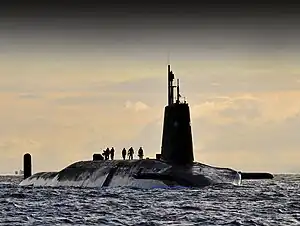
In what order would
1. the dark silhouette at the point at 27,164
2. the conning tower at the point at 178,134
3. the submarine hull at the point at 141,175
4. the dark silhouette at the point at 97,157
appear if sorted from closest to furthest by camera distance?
the submarine hull at the point at 141,175
the conning tower at the point at 178,134
the dark silhouette at the point at 97,157
the dark silhouette at the point at 27,164

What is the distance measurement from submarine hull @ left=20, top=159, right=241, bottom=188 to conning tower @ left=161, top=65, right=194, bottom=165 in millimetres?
620

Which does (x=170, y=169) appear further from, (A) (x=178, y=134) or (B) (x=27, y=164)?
(B) (x=27, y=164)

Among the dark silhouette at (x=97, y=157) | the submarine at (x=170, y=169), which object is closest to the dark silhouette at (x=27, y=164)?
the dark silhouette at (x=97, y=157)

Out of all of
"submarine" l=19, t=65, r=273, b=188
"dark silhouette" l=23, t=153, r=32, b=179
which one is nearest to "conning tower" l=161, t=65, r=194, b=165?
"submarine" l=19, t=65, r=273, b=188

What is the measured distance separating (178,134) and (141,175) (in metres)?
3.43

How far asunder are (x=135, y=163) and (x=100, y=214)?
63.7 feet

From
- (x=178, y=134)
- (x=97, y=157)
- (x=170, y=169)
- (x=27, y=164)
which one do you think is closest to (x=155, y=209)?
(x=170, y=169)

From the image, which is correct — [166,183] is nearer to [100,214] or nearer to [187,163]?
[187,163]

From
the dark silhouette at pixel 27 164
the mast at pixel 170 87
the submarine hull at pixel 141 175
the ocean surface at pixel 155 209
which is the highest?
the mast at pixel 170 87

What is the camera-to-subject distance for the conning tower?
41938mm

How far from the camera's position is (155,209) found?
2612cm

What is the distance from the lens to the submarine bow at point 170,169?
127ft

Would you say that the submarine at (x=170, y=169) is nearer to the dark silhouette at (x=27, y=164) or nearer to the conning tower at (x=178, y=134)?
the conning tower at (x=178, y=134)

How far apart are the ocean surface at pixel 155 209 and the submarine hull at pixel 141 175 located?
3041mm
